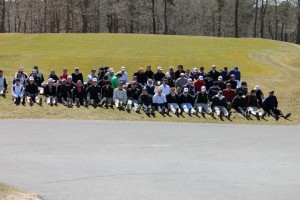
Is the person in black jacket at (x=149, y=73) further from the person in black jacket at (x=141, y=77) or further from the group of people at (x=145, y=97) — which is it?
the group of people at (x=145, y=97)

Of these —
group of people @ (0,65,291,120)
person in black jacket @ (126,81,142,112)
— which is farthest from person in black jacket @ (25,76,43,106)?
person in black jacket @ (126,81,142,112)

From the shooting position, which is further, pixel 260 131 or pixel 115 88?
pixel 115 88

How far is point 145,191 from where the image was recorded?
10.1 m

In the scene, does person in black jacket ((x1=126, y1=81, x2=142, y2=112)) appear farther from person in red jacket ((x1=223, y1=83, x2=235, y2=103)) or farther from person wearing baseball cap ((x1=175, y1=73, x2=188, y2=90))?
person in red jacket ((x1=223, y1=83, x2=235, y2=103))

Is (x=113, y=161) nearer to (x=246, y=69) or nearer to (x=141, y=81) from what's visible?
(x=141, y=81)

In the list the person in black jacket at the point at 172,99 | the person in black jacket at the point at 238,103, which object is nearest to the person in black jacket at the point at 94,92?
the person in black jacket at the point at 172,99

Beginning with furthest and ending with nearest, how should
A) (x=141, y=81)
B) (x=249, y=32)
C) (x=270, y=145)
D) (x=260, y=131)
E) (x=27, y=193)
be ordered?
(x=249, y=32), (x=141, y=81), (x=260, y=131), (x=270, y=145), (x=27, y=193)

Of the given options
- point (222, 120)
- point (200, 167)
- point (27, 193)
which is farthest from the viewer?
point (222, 120)

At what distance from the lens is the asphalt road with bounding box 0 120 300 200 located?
1016 centimetres

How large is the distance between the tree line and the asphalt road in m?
57.5

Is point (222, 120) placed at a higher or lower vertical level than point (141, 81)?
lower

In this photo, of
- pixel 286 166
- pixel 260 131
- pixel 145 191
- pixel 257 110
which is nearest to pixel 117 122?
pixel 260 131

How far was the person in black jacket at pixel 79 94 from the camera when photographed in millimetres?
22625

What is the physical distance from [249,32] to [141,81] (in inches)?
3184
